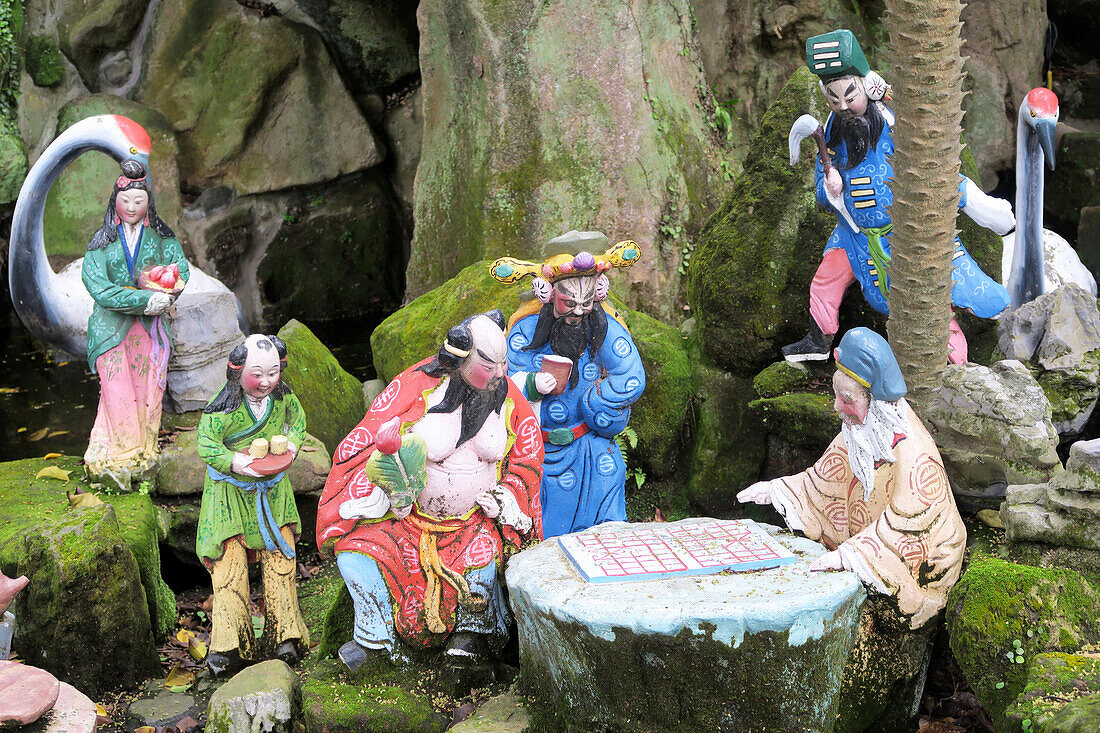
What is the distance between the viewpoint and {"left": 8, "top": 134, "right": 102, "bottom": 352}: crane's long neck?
6461 millimetres

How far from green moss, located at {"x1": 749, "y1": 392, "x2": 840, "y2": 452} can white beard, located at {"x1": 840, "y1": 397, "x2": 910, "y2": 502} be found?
119 centimetres

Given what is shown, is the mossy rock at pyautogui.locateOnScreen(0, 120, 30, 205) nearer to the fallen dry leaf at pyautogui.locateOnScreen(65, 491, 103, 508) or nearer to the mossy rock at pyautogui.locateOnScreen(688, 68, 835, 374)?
the fallen dry leaf at pyautogui.locateOnScreen(65, 491, 103, 508)

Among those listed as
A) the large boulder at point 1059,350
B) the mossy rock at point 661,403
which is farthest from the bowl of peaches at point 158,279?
the large boulder at point 1059,350

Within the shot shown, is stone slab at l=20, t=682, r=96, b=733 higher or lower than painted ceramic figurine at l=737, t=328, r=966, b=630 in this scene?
lower

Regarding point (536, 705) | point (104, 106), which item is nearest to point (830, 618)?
point (536, 705)

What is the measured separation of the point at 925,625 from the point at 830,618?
671mm

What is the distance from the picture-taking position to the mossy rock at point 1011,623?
386cm

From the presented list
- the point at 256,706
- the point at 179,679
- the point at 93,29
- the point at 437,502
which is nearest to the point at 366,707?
the point at 256,706

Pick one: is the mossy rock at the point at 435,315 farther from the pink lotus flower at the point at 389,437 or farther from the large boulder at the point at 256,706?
the large boulder at the point at 256,706

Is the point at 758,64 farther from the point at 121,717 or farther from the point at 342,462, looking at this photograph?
the point at 121,717

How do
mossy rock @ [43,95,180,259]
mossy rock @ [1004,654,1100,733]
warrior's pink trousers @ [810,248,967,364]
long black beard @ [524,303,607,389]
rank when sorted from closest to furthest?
mossy rock @ [1004,654,1100,733], long black beard @ [524,303,607,389], warrior's pink trousers @ [810,248,967,364], mossy rock @ [43,95,180,259]

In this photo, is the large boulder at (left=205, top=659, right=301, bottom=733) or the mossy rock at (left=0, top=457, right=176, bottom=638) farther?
the mossy rock at (left=0, top=457, right=176, bottom=638)

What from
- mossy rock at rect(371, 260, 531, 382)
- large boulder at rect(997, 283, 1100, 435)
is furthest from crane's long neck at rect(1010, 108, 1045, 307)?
mossy rock at rect(371, 260, 531, 382)

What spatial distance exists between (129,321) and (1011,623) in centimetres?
507
